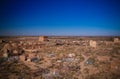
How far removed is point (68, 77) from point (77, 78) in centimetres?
36

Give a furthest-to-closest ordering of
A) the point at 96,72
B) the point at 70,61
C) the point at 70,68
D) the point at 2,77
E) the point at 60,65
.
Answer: the point at 70,61, the point at 60,65, the point at 70,68, the point at 96,72, the point at 2,77

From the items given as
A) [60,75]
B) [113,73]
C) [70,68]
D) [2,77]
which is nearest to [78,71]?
[70,68]

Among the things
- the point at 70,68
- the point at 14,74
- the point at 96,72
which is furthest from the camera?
the point at 70,68

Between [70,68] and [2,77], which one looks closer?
[2,77]

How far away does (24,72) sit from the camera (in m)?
6.29

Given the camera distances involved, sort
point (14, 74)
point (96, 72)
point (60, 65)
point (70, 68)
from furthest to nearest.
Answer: point (60, 65) → point (70, 68) → point (96, 72) → point (14, 74)

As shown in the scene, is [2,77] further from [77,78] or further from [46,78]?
[77,78]

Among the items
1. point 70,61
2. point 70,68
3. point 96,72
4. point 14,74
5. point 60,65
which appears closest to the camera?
point 14,74

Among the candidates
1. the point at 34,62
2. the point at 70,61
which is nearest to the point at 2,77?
the point at 34,62

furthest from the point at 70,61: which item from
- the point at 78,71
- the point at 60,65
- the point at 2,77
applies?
the point at 2,77

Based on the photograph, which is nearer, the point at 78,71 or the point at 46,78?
the point at 46,78

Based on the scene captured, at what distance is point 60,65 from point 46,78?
1807 mm

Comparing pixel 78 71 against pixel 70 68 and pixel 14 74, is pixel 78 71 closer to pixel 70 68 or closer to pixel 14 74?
pixel 70 68

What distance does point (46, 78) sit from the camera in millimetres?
5758
